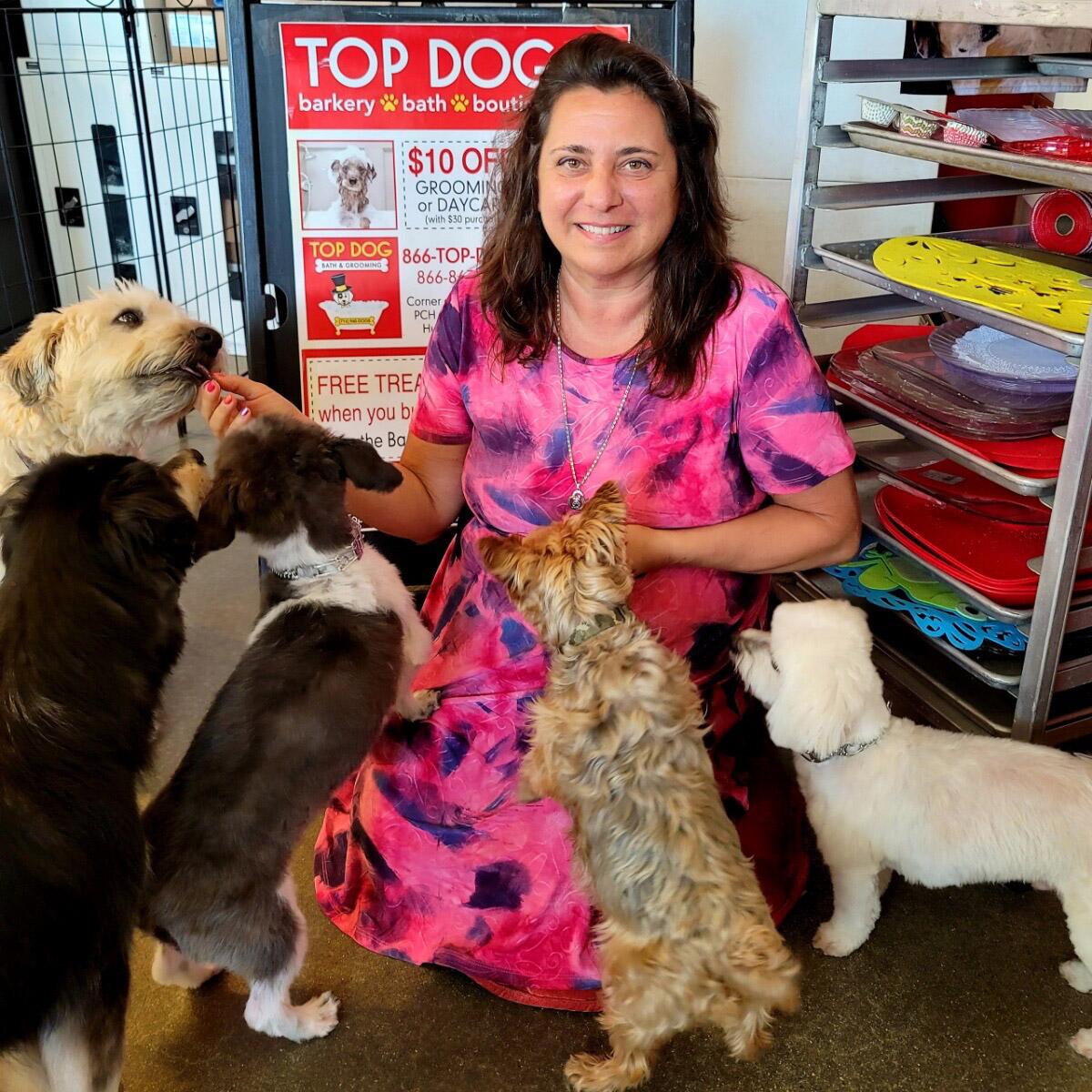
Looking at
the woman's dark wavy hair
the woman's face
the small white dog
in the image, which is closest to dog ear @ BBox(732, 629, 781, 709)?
the small white dog

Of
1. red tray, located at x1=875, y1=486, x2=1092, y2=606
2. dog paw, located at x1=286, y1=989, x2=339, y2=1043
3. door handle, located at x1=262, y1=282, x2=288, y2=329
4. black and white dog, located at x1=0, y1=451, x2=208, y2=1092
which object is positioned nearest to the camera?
black and white dog, located at x1=0, y1=451, x2=208, y2=1092

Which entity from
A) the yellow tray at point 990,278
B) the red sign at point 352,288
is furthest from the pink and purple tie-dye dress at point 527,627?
the red sign at point 352,288

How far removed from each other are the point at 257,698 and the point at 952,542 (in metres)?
1.41

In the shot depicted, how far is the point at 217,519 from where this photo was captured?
1.63 m

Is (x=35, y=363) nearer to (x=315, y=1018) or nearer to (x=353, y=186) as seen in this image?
(x=353, y=186)

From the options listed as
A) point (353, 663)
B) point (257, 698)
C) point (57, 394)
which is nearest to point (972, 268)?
point (353, 663)

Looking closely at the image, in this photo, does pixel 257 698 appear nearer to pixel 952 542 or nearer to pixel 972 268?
pixel 952 542

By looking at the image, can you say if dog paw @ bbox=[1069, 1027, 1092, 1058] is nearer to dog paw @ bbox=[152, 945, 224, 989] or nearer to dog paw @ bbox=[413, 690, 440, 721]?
dog paw @ bbox=[413, 690, 440, 721]

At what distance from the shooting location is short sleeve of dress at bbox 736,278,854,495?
1.89m

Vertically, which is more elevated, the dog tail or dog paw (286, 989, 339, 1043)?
the dog tail

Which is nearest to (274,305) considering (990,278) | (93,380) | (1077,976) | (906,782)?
(93,380)

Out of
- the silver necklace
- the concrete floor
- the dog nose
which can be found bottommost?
the concrete floor

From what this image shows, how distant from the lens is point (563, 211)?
184cm

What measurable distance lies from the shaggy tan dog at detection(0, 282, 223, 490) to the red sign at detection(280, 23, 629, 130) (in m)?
0.80
